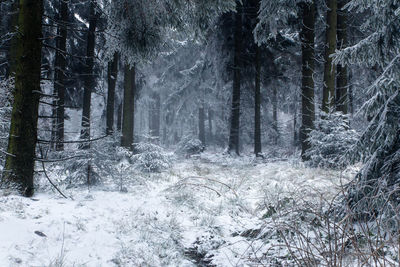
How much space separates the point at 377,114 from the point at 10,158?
Answer: 211 inches

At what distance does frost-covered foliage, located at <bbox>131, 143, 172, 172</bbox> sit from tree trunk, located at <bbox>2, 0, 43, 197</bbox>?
14.0ft

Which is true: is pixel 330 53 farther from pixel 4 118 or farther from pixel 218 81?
pixel 4 118

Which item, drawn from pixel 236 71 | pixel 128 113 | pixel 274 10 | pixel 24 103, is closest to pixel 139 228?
pixel 24 103

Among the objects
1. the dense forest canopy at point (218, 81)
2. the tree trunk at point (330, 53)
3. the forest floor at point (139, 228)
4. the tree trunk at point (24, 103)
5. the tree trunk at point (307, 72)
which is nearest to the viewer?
the forest floor at point (139, 228)

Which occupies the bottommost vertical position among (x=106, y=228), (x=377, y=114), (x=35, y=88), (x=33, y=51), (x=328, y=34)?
(x=106, y=228)

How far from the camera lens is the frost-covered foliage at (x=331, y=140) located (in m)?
7.28

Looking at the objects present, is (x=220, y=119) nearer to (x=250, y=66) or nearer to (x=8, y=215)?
(x=250, y=66)

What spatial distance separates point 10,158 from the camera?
4.33m

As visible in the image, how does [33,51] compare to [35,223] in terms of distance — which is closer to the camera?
[35,223]

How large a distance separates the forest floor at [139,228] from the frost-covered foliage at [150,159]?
9.03ft

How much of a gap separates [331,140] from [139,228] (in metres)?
5.82

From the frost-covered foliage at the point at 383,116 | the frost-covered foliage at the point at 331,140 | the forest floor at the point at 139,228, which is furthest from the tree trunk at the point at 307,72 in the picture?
the frost-covered foliage at the point at 383,116

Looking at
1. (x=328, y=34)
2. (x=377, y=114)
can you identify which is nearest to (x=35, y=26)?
(x=377, y=114)

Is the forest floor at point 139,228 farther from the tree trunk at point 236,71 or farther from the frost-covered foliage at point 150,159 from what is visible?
the tree trunk at point 236,71
